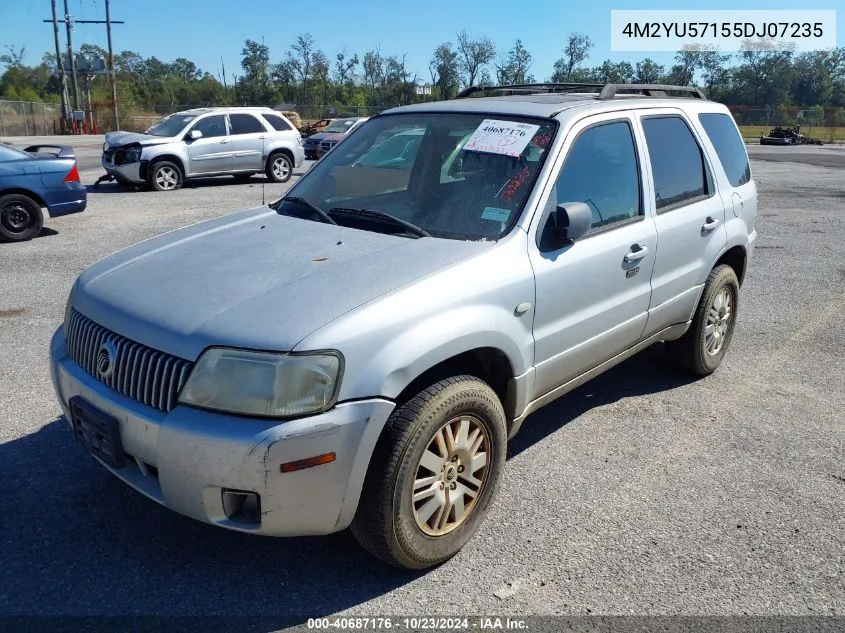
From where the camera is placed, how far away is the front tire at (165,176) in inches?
585

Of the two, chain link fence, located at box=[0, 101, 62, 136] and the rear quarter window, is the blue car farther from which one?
chain link fence, located at box=[0, 101, 62, 136]

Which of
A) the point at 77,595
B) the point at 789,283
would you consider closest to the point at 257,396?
the point at 77,595

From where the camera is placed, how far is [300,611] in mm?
2699

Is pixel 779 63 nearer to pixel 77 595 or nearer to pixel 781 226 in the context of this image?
pixel 781 226

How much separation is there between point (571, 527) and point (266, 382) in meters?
1.65

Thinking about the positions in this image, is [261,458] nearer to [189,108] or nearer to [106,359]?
[106,359]

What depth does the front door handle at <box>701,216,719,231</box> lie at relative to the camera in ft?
14.8

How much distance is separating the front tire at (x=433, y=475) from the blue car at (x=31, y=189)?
28.4 ft

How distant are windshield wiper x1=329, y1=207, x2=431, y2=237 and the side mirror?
56 cm

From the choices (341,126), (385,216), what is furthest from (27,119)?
(385,216)

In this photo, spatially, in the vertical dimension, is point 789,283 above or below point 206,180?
below

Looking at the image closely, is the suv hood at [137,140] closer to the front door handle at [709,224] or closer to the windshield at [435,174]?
the windshield at [435,174]

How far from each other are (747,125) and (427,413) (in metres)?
59.4

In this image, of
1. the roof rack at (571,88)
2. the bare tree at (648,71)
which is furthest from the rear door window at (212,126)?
the bare tree at (648,71)
